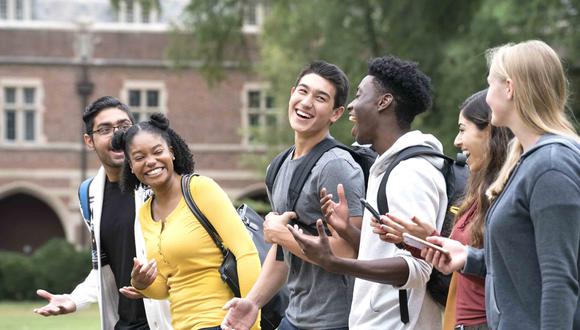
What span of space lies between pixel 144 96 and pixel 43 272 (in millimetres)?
9864

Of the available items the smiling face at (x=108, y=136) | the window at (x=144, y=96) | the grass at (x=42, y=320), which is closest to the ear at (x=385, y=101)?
the smiling face at (x=108, y=136)

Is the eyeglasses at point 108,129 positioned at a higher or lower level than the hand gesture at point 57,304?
higher

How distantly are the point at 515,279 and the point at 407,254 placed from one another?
87 cm

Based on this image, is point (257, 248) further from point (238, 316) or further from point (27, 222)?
point (27, 222)

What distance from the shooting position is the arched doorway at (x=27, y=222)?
42.7 metres

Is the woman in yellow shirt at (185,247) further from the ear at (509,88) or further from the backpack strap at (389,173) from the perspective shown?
the ear at (509,88)

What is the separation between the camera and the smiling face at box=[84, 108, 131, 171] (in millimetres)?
6895

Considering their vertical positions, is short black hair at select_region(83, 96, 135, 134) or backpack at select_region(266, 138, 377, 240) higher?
short black hair at select_region(83, 96, 135, 134)

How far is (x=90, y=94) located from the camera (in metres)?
42.0

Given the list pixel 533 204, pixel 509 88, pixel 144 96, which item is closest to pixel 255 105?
pixel 144 96

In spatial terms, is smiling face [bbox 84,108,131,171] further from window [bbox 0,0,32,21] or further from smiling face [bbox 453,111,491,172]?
window [bbox 0,0,32,21]

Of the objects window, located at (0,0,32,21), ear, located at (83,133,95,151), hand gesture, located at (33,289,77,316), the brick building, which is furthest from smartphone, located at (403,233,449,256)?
window, located at (0,0,32,21)

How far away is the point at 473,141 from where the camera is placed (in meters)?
5.18

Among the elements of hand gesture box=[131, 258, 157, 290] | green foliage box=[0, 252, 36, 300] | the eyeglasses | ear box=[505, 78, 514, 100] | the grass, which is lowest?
green foliage box=[0, 252, 36, 300]
